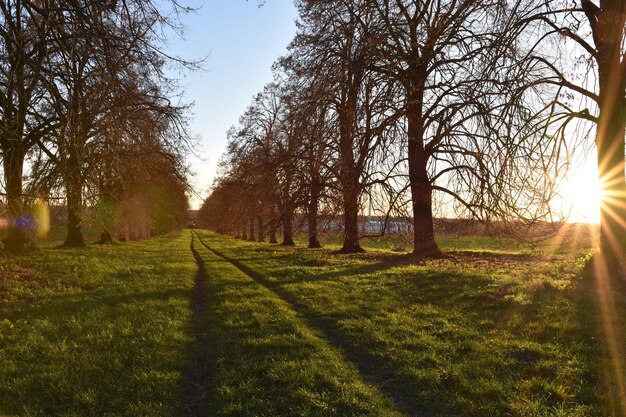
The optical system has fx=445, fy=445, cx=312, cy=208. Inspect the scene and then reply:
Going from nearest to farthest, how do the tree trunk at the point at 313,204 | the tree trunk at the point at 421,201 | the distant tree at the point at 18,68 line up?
1. the distant tree at the point at 18,68
2. the tree trunk at the point at 421,201
3. the tree trunk at the point at 313,204

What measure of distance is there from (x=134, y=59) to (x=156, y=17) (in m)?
0.79

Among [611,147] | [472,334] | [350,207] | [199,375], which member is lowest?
[199,375]

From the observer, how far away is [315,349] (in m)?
6.72

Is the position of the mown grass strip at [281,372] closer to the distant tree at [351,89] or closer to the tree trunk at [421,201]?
the distant tree at [351,89]

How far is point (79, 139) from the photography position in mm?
7273

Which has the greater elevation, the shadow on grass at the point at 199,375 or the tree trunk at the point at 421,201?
the tree trunk at the point at 421,201

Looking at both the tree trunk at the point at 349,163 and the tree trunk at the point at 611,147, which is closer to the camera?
the tree trunk at the point at 611,147

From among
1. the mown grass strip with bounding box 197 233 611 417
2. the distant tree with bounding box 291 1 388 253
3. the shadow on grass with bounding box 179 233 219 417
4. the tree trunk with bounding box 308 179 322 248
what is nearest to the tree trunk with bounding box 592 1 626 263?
the mown grass strip with bounding box 197 233 611 417

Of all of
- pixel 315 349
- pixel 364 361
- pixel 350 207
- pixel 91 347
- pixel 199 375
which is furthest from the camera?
pixel 350 207

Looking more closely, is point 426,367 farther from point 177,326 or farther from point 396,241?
point 396,241

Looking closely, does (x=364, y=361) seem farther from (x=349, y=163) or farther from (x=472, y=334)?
(x=349, y=163)

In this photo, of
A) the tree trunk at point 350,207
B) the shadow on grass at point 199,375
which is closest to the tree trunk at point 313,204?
the tree trunk at point 350,207

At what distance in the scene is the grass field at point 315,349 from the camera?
4.93m

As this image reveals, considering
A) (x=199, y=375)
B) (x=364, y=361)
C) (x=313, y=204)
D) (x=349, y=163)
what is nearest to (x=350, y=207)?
(x=349, y=163)
